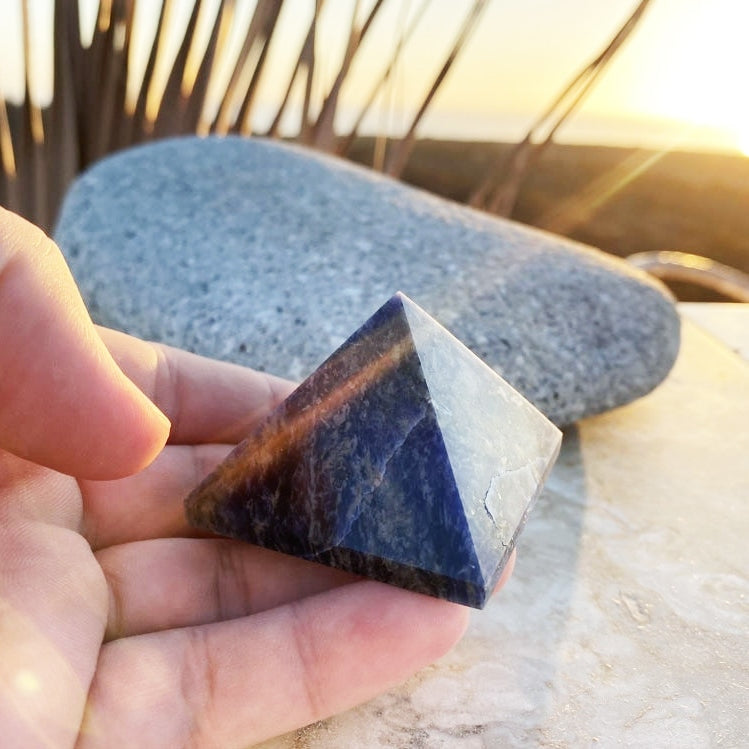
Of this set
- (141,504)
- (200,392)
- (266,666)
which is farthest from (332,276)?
(266,666)

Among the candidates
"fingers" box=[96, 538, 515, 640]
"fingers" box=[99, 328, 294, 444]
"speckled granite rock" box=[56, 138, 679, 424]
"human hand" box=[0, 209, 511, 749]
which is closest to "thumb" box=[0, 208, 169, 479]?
"human hand" box=[0, 209, 511, 749]

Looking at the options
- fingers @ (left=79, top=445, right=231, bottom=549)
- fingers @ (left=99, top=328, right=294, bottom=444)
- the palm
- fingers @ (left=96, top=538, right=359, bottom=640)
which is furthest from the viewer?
fingers @ (left=99, top=328, right=294, bottom=444)

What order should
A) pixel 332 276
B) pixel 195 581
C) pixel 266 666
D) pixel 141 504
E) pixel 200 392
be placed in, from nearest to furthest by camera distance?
pixel 266 666 < pixel 195 581 < pixel 141 504 < pixel 200 392 < pixel 332 276

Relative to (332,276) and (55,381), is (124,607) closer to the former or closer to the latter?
(55,381)

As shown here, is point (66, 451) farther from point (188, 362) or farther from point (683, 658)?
point (683, 658)

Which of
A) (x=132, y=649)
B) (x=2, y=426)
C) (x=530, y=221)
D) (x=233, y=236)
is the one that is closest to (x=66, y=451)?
(x=2, y=426)

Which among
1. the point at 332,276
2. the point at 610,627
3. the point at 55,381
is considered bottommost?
the point at 610,627

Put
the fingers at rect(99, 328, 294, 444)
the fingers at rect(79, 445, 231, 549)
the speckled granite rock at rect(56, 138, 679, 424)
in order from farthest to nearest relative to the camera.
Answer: the speckled granite rock at rect(56, 138, 679, 424) → the fingers at rect(99, 328, 294, 444) → the fingers at rect(79, 445, 231, 549)

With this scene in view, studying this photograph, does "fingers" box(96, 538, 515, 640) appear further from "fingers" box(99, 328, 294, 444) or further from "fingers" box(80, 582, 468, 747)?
"fingers" box(99, 328, 294, 444)
